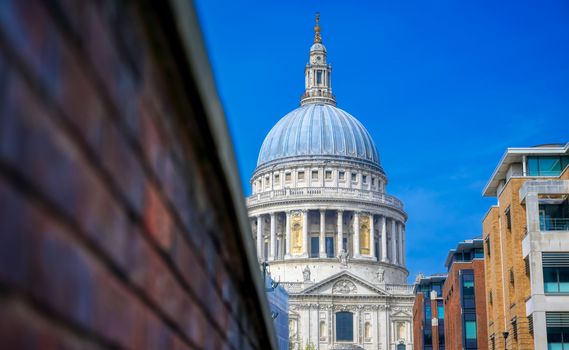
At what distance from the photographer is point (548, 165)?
42.9 metres

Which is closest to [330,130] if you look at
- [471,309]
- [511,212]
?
[471,309]

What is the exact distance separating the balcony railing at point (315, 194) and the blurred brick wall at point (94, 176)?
119 m

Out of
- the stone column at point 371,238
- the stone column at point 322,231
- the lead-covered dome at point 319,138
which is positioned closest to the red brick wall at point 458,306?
the stone column at point 322,231

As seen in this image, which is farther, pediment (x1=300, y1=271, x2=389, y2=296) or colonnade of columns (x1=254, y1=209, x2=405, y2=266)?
colonnade of columns (x1=254, y1=209, x2=405, y2=266)

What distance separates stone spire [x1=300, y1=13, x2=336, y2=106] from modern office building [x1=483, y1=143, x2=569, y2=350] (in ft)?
326

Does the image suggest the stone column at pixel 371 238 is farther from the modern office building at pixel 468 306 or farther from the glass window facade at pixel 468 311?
the glass window facade at pixel 468 311

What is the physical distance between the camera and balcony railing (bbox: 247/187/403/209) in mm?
123125

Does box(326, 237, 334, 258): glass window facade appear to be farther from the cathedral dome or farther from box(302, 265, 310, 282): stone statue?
the cathedral dome

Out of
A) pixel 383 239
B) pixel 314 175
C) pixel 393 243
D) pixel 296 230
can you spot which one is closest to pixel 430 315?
pixel 296 230

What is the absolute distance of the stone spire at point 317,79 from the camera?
142 m

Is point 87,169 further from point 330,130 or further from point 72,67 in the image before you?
point 330,130

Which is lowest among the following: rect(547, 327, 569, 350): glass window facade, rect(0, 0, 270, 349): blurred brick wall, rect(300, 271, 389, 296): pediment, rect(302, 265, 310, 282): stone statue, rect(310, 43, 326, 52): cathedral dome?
rect(0, 0, 270, 349): blurred brick wall

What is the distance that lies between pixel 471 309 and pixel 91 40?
55823mm

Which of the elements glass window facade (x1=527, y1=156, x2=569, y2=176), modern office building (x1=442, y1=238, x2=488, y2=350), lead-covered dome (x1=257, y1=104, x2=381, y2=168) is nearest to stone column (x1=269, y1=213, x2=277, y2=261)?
lead-covered dome (x1=257, y1=104, x2=381, y2=168)
